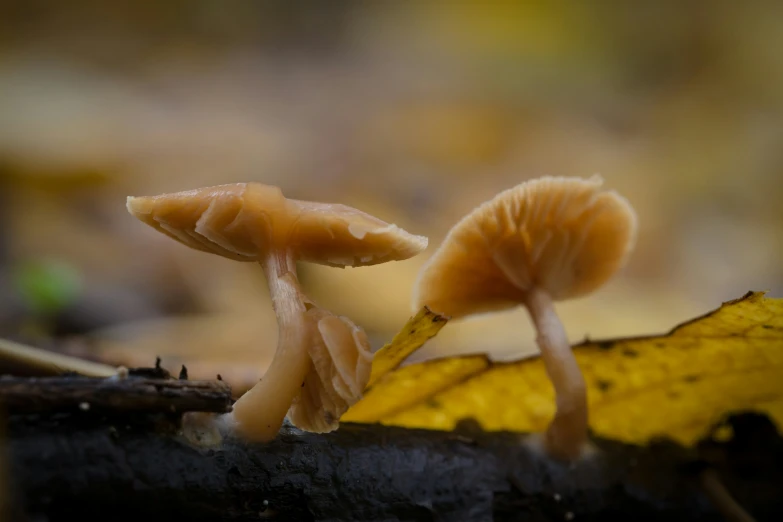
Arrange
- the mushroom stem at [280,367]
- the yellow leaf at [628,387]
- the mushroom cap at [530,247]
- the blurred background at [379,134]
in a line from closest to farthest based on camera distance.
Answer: the mushroom stem at [280,367] < the yellow leaf at [628,387] < the mushroom cap at [530,247] < the blurred background at [379,134]

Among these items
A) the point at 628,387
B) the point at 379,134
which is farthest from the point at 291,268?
the point at 379,134

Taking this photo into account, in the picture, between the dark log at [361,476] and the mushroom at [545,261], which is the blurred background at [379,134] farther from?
the dark log at [361,476]

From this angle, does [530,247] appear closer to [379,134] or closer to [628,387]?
[628,387]

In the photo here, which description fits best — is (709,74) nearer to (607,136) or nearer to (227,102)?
(607,136)

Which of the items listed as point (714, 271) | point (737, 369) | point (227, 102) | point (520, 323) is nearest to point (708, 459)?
point (737, 369)

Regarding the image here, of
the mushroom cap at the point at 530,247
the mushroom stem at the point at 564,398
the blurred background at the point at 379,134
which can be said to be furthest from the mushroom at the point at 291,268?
the blurred background at the point at 379,134

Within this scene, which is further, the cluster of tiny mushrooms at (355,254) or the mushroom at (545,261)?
the mushroom at (545,261)

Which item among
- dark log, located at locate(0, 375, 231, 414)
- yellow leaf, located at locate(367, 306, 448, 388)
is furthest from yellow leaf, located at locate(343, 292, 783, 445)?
dark log, located at locate(0, 375, 231, 414)
